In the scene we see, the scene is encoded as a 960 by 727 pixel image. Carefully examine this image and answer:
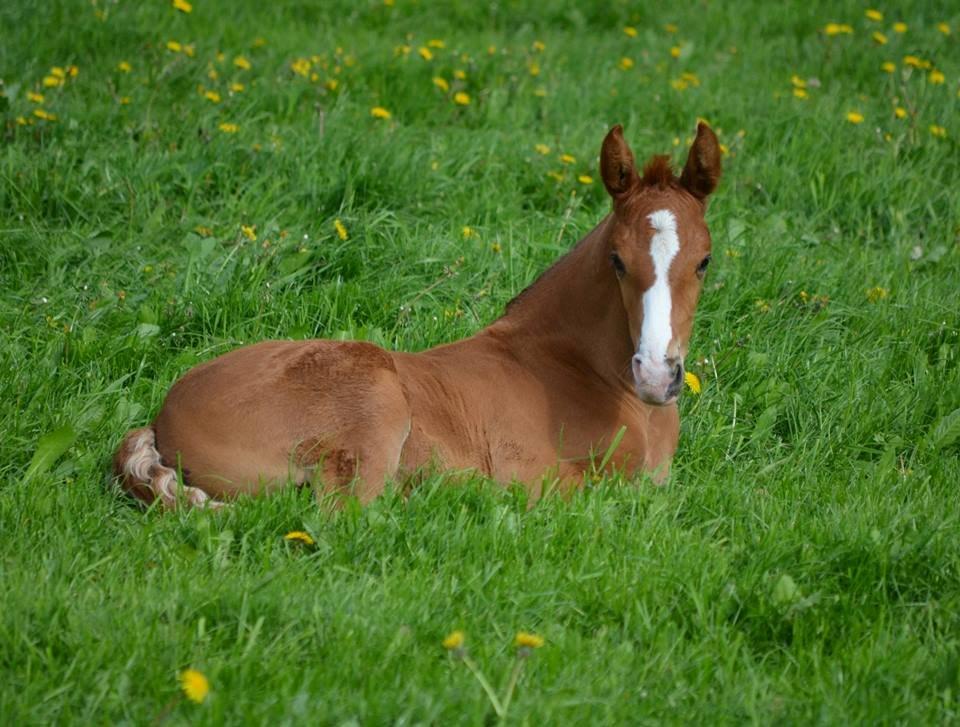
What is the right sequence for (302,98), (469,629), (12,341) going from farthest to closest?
(302,98) → (12,341) → (469,629)

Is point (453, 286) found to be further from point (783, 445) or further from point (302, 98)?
point (302, 98)

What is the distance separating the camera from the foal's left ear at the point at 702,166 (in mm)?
4324

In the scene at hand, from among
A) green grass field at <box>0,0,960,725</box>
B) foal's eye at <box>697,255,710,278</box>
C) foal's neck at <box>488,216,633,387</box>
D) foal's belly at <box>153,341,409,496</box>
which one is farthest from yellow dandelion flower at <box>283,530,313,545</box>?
foal's eye at <box>697,255,710,278</box>

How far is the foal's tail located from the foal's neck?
130cm

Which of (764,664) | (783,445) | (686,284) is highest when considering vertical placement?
(686,284)

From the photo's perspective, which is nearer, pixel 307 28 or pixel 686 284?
pixel 686 284

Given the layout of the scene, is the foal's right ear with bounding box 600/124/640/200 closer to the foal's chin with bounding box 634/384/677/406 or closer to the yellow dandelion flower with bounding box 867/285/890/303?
the foal's chin with bounding box 634/384/677/406

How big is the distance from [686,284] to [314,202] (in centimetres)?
232

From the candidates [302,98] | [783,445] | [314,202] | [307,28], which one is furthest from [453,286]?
[307,28]

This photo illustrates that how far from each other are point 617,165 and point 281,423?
4.51ft

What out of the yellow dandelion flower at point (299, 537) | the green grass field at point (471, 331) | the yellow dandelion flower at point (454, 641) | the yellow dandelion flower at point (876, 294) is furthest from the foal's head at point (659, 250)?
the yellow dandelion flower at point (876, 294)

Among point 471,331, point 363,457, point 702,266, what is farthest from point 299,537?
point 471,331

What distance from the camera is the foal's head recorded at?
3992mm

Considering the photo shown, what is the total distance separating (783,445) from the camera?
4816mm
